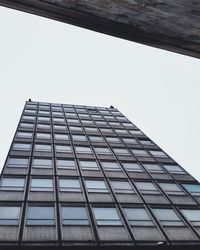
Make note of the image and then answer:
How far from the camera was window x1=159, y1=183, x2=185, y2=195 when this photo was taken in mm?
18128

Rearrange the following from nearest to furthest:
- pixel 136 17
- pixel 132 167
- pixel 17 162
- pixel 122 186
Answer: pixel 136 17
pixel 122 186
pixel 17 162
pixel 132 167

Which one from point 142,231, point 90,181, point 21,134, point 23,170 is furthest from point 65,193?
point 21,134

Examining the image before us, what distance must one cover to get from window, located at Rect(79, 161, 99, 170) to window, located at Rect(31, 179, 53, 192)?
3219 millimetres

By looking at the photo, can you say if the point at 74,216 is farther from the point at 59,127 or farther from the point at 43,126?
A: the point at 43,126

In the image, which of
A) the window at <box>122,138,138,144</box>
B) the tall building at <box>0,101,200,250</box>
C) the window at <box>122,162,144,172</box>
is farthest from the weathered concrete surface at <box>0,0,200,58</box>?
the window at <box>122,138,138,144</box>

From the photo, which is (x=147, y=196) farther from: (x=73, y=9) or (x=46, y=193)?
(x=73, y=9)

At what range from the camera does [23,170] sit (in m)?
18.5

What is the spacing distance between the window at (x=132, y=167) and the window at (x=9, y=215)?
9.04m

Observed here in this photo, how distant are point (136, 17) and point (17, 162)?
1889 centimetres

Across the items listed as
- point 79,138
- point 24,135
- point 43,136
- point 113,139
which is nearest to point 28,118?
point 24,135

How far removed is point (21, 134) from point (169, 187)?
1335 cm

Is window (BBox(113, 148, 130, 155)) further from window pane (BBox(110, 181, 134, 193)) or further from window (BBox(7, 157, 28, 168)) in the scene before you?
window (BBox(7, 157, 28, 168))

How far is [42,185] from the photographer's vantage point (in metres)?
16.8

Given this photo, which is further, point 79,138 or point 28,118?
point 28,118
